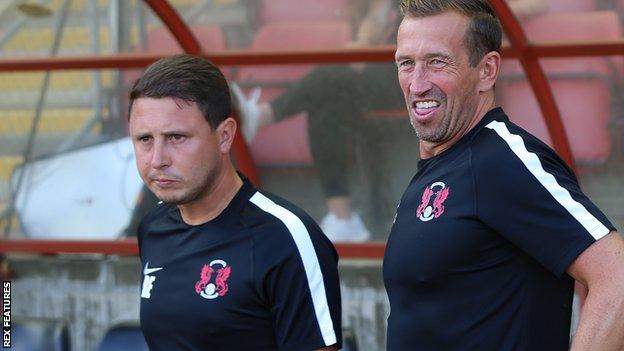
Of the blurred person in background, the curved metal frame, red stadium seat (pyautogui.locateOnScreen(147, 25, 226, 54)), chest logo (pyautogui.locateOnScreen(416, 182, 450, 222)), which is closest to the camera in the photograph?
chest logo (pyautogui.locateOnScreen(416, 182, 450, 222))

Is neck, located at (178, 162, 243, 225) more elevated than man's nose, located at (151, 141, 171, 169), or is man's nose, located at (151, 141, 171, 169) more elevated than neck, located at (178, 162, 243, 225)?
man's nose, located at (151, 141, 171, 169)

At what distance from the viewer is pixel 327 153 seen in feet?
16.5

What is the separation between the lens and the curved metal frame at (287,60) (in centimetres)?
441

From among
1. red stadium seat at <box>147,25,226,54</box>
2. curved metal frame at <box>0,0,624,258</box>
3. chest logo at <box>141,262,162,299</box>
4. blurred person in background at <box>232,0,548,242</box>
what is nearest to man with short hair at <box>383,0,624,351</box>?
chest logo at <box>141,262,162,299</box>

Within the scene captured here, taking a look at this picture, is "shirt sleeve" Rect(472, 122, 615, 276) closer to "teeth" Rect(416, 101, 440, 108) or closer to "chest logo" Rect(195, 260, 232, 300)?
"teeth" Rect(416, 101, 440, 108)

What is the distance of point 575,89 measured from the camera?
4.65 meters

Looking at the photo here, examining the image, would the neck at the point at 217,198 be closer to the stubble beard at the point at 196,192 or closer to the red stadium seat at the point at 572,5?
the stubble beard at the point at 196,192

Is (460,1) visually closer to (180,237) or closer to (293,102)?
(180,237)

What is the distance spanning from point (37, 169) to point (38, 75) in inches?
20.0

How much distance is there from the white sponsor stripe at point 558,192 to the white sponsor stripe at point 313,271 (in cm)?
63

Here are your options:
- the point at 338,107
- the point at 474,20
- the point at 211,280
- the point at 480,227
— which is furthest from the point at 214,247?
the point at 338,107

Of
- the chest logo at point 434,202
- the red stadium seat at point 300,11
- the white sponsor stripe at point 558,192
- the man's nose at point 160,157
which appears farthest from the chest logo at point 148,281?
the red stadium seat at point 300,11

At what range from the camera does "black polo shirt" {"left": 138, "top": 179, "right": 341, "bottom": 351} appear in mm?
2508

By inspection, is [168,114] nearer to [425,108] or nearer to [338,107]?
[425,108]
